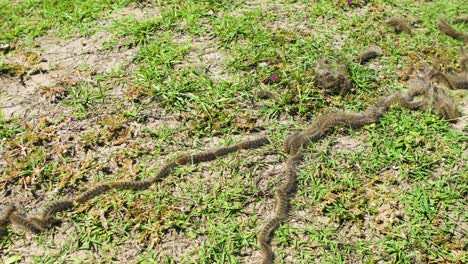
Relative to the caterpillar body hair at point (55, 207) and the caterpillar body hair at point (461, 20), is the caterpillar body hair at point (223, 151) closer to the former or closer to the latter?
the caterpillar body hair at point (55, 207)

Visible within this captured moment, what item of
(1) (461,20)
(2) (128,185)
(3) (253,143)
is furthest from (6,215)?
(1) (461,20)

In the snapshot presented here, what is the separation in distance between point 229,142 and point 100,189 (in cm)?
110

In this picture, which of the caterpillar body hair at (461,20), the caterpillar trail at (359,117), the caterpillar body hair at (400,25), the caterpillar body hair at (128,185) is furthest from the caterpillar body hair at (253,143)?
the caterpillar body hair at (461,20)

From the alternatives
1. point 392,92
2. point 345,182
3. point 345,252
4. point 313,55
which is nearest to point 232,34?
point 313,55

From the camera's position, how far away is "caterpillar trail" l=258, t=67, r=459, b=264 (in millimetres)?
3634

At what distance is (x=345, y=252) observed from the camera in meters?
3.29

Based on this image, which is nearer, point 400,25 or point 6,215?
point 6,215

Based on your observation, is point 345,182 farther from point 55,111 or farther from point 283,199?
point 55,111

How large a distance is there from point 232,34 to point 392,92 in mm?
1733

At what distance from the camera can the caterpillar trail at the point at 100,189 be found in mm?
3367

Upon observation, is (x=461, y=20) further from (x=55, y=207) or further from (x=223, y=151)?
(x=55, y=207)

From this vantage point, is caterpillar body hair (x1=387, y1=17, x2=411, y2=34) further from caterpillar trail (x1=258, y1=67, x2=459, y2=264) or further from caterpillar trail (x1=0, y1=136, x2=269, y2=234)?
caterpillar trail (x1=0, y1=136, x2=269, y2=234)

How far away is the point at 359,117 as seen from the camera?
422 cm

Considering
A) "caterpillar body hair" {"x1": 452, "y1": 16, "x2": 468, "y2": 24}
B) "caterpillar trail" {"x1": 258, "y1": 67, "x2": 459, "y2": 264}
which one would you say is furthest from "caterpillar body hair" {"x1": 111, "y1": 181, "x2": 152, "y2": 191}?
"caterpillar body hair" {"x1": 452, "y1": 16, "x2": 468, "y2": 24}
